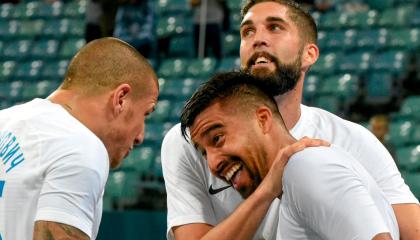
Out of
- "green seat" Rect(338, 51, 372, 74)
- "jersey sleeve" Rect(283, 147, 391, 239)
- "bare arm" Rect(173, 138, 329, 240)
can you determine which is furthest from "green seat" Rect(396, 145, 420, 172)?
"jersey sleeve" Rect(283, 147, 391, 239)

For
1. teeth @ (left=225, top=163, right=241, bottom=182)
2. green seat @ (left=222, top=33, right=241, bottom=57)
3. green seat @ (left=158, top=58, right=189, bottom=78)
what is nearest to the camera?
teeth @ (left=225, top=163, right=241, bottom=182)

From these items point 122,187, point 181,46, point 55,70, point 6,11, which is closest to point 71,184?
point 122,187

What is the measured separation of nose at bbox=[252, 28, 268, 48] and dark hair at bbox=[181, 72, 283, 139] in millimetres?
500

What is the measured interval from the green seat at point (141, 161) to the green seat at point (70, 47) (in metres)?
3.64

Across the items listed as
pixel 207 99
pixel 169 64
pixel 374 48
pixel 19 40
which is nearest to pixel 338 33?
pixel 374 48

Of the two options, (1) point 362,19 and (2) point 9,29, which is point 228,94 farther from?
(2) point 9,29

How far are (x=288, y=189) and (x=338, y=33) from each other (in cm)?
904

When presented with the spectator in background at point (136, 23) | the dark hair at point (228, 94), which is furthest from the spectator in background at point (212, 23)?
the dark hair at point (228, 94)

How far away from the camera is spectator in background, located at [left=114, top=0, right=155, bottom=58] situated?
37.0ft

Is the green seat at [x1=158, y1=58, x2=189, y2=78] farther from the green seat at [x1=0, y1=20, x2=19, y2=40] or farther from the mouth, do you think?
the mouth

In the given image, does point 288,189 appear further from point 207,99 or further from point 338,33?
point 338,33

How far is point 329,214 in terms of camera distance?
2.74 meters

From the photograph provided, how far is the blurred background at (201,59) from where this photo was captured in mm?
9273

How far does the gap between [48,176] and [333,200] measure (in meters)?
0.90
